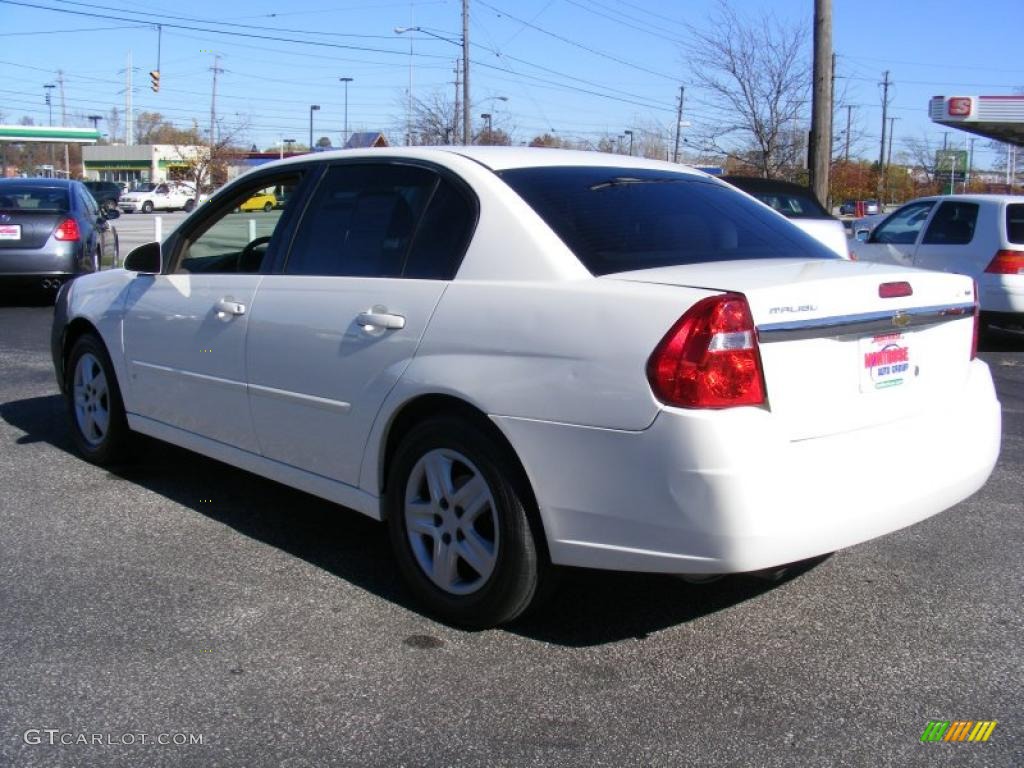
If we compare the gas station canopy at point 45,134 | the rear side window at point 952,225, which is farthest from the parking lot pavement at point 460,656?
the gas station canopy at point 45,134

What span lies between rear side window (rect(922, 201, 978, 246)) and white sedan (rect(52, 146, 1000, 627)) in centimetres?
716

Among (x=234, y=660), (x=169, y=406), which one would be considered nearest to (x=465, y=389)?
(x=234, y=660)

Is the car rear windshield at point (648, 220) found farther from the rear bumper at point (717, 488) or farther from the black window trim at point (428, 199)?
the rear bumper at point (717, 488)

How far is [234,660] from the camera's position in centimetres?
347

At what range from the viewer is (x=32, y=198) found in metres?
12.5

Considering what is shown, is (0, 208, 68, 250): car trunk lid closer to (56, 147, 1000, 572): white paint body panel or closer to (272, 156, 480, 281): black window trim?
(272, 156, 480, 281): black window trim

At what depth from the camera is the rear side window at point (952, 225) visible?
1079 cm

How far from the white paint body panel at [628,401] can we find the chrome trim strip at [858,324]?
1.0 inches

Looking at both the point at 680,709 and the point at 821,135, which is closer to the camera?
the point at 680,709

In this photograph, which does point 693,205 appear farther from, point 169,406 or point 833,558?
point 169,406

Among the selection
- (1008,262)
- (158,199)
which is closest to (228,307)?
(1008,262)

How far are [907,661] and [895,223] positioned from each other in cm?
939

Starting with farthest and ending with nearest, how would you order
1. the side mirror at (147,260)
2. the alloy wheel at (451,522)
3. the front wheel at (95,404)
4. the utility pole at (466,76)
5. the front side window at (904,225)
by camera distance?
the utility pole at (466,76), the front side window at (904,225), the front wheel at (95,404), the side mirror at (147,260), the alloy wheel at (451,522)

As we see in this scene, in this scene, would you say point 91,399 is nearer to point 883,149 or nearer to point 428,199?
point 428,199
